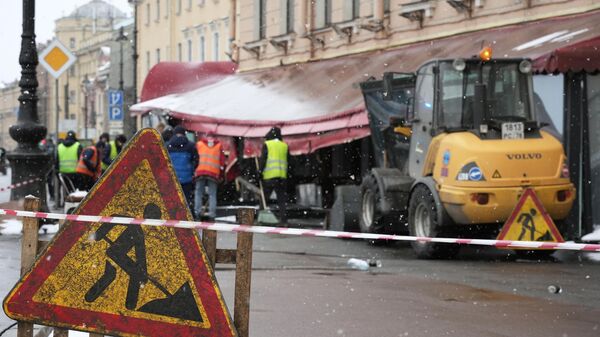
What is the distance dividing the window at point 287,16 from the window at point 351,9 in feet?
12.0

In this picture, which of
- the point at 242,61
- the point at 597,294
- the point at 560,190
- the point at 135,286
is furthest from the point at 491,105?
the point at 242,61

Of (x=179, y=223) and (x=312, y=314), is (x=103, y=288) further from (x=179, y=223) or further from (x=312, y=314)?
(x=312, y=314)

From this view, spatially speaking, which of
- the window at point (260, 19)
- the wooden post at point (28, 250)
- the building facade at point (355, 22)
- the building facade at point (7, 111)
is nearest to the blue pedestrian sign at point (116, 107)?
the building facade at point (355, 22)

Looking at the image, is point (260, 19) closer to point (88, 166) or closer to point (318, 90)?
point (318, 90)

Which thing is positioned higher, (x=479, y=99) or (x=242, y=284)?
(x=479, y=99)

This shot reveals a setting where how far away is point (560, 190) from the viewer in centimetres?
1566

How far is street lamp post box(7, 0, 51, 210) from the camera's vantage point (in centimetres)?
1875

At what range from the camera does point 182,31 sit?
191 feet

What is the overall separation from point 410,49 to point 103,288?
18.9 metres

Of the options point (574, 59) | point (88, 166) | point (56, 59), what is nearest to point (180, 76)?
point (88, 166)

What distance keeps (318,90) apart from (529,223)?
12235 millimetres

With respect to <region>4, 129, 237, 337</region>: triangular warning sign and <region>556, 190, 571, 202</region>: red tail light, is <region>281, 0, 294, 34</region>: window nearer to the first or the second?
<region>556, 190, 571, 202</region>: red tail light

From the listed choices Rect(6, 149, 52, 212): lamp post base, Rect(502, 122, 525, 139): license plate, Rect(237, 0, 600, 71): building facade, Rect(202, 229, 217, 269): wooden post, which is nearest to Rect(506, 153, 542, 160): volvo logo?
Rect(502, 122, 525, 139): license plate

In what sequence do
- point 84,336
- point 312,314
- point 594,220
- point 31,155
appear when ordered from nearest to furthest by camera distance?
point 84,336, point 312,314, point 594,220, point 31,155
